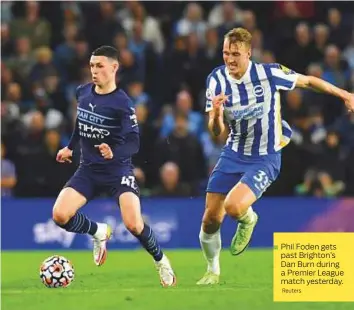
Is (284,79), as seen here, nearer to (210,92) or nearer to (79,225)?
(210,92)

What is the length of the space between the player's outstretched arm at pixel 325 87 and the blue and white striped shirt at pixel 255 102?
0.08 m

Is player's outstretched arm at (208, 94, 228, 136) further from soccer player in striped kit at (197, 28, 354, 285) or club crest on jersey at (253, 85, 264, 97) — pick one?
club crest on jersey at (253, 85, 264, 97)

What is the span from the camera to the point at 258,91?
1084cm

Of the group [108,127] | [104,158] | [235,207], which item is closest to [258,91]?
[235,207]

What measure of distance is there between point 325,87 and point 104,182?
7.11ft

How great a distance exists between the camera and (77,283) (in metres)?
11.6

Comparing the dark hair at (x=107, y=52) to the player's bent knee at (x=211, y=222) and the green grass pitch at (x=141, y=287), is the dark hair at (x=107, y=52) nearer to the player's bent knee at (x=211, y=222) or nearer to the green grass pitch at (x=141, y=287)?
the player's bent knee at (x=211, y=222)

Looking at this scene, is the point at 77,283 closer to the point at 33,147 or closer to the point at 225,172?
the point at 225,172

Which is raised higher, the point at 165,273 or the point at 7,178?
the point at 7,178

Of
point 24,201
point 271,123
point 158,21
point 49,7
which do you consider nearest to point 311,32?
point 158,21

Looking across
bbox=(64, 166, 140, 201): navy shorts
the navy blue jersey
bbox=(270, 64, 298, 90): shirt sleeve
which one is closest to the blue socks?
bbox=(64, 166, 140, 201): navy shorts

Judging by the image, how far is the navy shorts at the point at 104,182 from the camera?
11.0 meters

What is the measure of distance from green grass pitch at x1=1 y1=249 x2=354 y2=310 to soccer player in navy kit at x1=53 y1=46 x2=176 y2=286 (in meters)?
0.54

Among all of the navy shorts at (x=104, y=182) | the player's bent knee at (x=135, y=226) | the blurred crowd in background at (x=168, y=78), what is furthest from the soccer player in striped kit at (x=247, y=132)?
the blurred crowd in background at (x=168, y=78)
